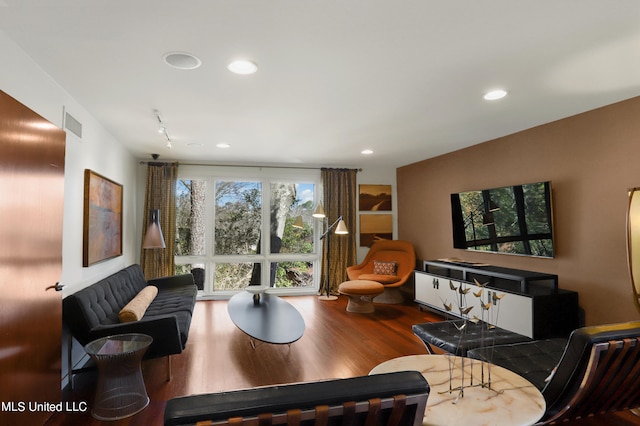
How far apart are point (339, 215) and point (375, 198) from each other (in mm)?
775

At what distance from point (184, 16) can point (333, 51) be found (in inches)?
33.6

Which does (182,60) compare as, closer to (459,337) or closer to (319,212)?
(459,337)

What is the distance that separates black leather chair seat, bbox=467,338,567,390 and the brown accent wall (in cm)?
98

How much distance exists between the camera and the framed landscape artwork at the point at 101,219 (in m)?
3.24

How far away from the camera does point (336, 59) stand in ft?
7.48

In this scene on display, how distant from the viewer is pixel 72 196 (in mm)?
2969

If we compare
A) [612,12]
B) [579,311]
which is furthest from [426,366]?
[579,311]

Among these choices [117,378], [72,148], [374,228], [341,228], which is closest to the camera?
[117,378]

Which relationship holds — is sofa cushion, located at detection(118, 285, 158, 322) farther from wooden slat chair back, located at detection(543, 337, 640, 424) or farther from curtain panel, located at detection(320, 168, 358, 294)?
curtain panel, located at detection(320, 168, 358, 294)

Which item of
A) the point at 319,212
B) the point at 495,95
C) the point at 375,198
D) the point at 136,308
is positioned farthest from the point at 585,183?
the point at 136,308

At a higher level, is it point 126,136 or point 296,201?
point 126,136

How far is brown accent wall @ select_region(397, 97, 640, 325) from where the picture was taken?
3066 millimetres

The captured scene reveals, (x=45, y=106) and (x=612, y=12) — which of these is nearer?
(x=612, y=12)

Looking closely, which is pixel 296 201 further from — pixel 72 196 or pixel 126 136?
pixel 72 196
